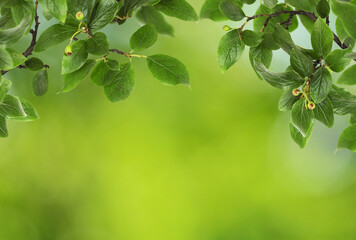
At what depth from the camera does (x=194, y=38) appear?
6020 millimetres

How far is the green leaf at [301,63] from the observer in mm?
746

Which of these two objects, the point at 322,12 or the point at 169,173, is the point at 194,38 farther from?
the point at 322,12

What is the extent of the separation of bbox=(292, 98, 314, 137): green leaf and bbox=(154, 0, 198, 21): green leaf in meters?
0.25

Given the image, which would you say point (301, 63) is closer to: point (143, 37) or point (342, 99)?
point (342, 99)

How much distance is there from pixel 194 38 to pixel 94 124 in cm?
170

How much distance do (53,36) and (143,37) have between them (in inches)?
6.4

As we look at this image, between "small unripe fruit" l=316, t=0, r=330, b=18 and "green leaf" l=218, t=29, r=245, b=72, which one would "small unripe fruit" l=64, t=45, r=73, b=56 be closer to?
"green leaf" l=218, t=29, r=245, b=72

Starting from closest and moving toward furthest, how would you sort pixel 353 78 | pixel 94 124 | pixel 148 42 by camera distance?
pixel 353 78
pixel 148 42
pixel 94 124

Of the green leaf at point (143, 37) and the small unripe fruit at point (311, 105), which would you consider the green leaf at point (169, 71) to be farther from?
the small unripe fruit at point (311, 105)

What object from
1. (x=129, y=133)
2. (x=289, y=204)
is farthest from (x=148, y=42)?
(x=289, y=204)

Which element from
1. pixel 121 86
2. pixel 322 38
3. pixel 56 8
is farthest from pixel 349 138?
pixel 56 8

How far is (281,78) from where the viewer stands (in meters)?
0.78

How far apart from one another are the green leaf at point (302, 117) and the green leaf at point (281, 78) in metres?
0.03

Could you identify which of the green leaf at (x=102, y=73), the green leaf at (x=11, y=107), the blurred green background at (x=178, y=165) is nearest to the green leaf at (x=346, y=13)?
the green leaf at (x=102, y=73)
